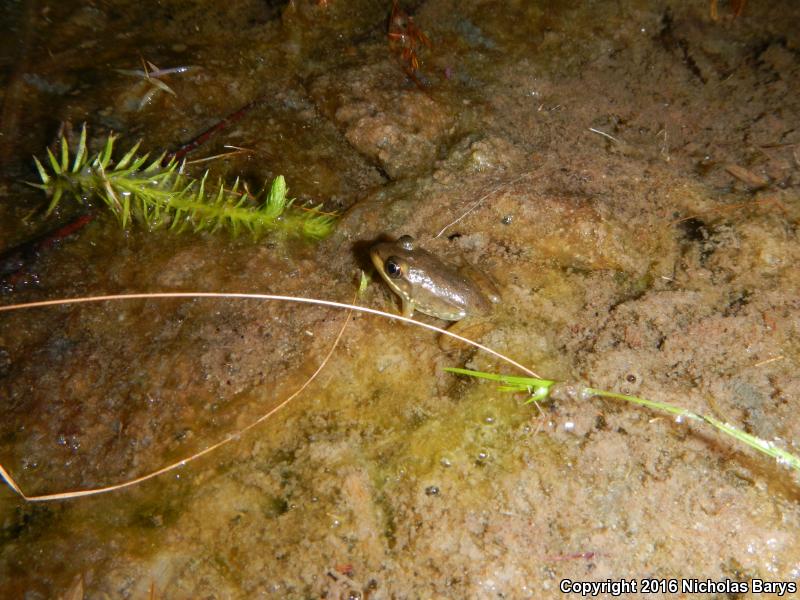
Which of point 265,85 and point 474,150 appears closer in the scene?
point 474,150

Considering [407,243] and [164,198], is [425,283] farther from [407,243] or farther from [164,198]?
[164,198]

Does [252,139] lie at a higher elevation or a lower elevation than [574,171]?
higher

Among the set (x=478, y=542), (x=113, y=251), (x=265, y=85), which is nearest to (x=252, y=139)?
(x=265, y=85)

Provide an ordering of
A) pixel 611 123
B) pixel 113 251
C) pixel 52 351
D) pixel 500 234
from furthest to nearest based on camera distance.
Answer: pixel 611 123 < pixel 500 234 < pixel 113 251 < pixel 52 351

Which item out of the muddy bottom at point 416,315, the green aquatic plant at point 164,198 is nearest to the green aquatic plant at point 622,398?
the muddy bottom at point 416,315

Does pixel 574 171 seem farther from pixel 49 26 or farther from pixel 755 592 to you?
pixel 49 26

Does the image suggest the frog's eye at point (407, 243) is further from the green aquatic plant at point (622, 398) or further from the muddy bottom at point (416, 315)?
the green aquatic plant at point (622, 398)
